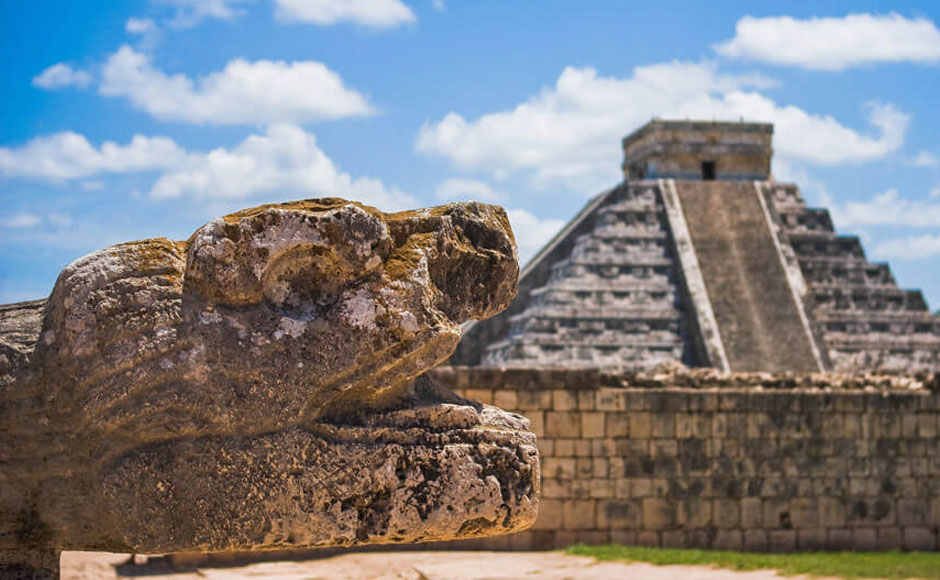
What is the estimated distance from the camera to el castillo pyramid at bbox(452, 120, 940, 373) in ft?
88.7

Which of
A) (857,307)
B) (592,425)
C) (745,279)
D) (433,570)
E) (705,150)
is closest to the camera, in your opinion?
(433,570)

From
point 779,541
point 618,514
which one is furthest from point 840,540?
point 618,514

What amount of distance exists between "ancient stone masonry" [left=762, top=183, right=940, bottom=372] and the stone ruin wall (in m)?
12.4

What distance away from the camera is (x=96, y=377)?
12.0 ft

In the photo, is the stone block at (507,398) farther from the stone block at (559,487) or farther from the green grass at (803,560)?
the green grass at (803,560)

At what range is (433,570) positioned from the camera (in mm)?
12594

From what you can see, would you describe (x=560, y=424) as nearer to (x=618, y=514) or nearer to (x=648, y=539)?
(x=618, y=514)

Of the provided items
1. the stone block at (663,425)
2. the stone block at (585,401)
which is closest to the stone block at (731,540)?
the stone block at (663,425)

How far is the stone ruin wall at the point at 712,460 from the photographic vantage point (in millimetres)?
14180

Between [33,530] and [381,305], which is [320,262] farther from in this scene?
[33,530]

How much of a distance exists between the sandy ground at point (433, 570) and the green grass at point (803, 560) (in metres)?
0.30

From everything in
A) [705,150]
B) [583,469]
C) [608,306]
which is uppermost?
[705,150]

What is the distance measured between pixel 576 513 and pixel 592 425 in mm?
1085

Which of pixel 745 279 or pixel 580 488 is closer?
pixel 580 488
